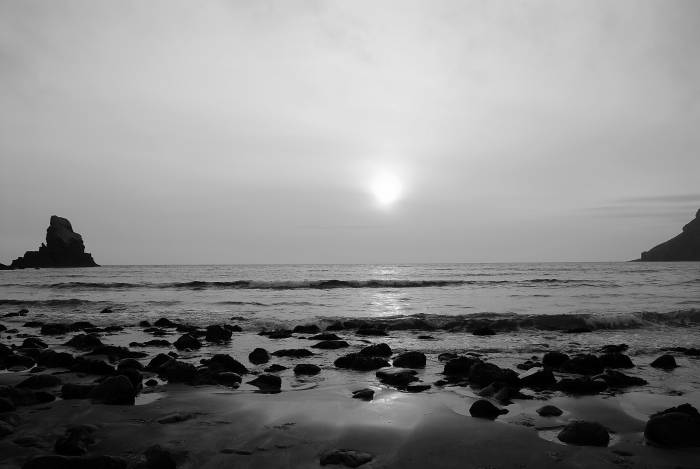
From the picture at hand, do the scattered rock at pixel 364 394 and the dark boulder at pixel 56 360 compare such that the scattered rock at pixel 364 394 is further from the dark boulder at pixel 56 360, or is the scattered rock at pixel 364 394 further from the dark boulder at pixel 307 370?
the dark boulder at pixel 56 360

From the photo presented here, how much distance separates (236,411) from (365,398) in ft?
6.27

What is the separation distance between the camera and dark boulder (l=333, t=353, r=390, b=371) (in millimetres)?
9432

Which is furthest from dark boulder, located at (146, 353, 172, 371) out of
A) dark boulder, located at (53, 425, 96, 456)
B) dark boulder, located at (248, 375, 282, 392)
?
Answer: dark boulder, located at (53, 425, 96, 456)

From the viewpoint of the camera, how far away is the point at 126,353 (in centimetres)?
1119

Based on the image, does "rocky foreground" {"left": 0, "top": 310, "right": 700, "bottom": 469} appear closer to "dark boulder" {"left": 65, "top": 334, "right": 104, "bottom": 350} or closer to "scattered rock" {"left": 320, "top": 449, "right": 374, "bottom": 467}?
"scattered rock" {"left": 320, "top": 449, "right": 374, "bottom": 467}

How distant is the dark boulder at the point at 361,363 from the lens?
30.9 feet

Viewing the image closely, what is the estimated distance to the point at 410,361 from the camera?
977 cm

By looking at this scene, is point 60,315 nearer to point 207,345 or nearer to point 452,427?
point 207,345

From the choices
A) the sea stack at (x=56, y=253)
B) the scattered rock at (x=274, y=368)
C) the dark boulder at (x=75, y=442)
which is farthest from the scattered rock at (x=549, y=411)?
the sea stack at (x=56, y=253)

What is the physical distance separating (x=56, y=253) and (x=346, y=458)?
133m

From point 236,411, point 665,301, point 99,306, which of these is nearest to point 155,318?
point 99,306

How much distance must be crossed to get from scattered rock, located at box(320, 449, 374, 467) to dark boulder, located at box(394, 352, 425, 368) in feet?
17.0

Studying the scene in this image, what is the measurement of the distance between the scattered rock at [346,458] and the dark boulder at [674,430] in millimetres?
3250

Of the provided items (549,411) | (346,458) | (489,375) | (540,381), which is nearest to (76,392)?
(346,458)
